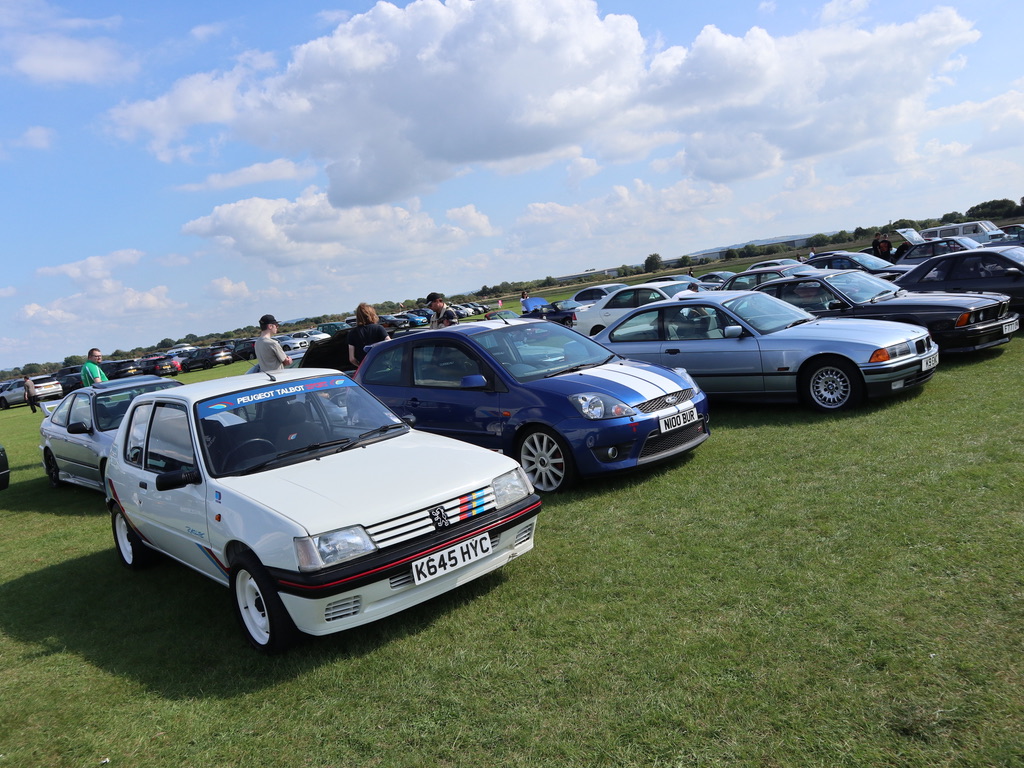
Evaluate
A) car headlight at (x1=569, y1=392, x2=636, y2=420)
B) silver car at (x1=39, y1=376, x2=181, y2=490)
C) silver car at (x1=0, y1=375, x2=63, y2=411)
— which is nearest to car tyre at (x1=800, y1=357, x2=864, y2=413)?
car headlight at (x1=569, y1=392, x2=636, y2=420)

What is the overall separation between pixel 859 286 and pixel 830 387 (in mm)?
3473

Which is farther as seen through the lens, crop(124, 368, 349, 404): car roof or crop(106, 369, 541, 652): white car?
crop(124, 368, 349, 404): car roof

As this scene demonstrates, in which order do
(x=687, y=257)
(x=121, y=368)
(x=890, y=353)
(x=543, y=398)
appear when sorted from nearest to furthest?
(x=543, y=398)
(x=890, y=353)
(x=121, y=368)
(x=687, y=257)

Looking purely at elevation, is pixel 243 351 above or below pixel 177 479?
above

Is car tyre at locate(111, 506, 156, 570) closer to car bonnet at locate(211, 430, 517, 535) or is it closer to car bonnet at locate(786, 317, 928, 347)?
car bonnet at locate(211, 430, 517, 535)

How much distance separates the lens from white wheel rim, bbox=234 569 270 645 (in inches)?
165

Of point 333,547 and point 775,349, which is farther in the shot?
point 775,349

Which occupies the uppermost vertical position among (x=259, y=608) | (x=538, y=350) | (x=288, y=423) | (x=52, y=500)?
(x=538, y=350)

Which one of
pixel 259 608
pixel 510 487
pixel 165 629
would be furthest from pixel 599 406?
pixel 165 629

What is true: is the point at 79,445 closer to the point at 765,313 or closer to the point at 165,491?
the point at 165,491

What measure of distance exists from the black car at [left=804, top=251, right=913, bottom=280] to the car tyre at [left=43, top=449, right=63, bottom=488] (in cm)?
1649

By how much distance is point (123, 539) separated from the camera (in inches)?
242

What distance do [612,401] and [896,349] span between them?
12.5 ft

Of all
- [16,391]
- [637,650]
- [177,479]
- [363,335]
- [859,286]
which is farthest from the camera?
A: [16,391]
